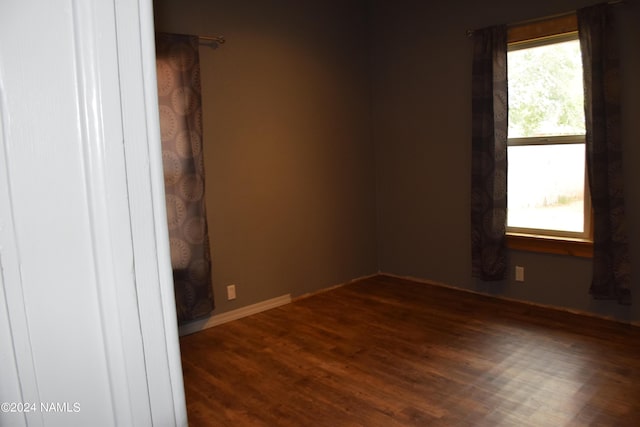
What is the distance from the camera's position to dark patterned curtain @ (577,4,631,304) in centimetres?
312

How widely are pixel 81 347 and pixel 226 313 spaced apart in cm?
331

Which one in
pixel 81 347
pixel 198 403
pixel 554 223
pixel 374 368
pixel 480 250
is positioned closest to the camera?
pixel 81 347

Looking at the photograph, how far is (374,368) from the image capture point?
9.20 feet

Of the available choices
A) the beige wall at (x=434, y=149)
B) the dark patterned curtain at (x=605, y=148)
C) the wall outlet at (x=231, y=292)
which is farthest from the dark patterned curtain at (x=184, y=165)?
the dark patterned curtain at (x=605, y=148)

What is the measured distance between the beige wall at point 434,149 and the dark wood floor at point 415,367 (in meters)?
0.31

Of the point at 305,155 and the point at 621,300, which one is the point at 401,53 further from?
the point at 621,300

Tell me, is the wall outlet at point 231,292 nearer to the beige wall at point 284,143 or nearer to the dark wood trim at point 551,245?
the beige wall at point 284,143

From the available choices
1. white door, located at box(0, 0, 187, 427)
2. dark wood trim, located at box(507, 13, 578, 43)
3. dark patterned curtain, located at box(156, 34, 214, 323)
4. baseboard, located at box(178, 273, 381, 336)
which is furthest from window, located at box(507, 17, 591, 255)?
white door, located at box(0, 0, 187, 427)

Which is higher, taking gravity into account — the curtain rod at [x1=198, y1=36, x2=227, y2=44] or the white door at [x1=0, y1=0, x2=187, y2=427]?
the curtain rod at [x1=198, y1=36, x2=227, y2=44]

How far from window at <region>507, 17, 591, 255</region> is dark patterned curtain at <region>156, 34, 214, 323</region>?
7.84 ft

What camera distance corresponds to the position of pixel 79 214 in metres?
0.47

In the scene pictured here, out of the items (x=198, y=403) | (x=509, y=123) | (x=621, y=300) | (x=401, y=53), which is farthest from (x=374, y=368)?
(x=401, y=53)

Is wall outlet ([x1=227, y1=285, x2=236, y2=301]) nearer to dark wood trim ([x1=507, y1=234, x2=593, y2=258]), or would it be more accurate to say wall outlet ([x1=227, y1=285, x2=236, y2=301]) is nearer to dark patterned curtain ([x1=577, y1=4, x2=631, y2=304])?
dark wood trim ([x1=507, y1=234, x2=593, y2=258])

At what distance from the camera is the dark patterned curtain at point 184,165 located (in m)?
3.16
